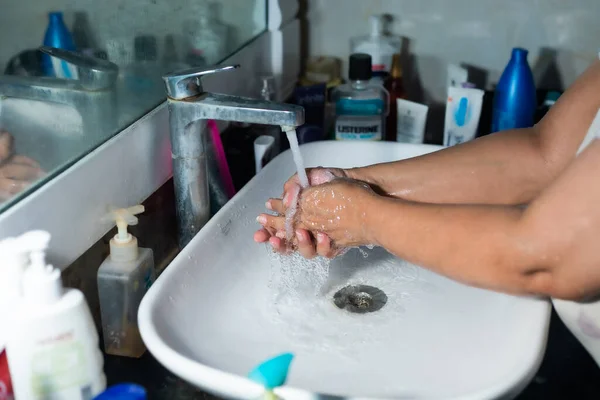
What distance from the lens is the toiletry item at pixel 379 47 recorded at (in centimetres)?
139

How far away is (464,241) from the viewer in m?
0.60

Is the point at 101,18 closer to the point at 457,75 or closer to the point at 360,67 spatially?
the point at 360,67

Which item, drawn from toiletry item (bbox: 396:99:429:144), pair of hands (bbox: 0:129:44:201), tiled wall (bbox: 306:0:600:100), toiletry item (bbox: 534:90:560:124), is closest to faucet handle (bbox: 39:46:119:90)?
pair of hands (bbox: 0:129:44:201)

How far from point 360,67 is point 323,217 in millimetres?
552

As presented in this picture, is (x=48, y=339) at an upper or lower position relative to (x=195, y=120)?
lower

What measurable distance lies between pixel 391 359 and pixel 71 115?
0.47 meters

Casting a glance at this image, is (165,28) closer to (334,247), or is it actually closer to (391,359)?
(334,247)

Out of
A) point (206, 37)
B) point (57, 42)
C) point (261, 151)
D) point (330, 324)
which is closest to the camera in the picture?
point (330, 324)

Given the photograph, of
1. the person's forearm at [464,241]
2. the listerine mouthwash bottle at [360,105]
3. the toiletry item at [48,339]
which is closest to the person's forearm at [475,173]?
the person's forearm at [464,241]

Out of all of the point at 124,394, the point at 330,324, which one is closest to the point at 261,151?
the point at 330,324

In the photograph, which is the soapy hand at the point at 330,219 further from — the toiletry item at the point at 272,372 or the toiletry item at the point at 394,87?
the toiletry item at the point at 394,87

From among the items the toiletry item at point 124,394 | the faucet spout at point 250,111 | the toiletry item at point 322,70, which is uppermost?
the faucet spout at point 250,111

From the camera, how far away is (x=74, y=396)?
0.58m

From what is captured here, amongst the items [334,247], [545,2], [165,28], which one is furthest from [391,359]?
[545,2]
